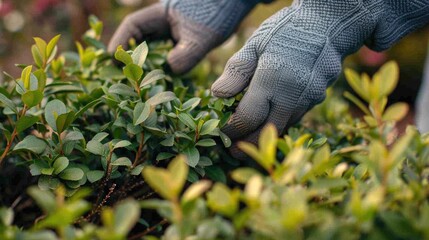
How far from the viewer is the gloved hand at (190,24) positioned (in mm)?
2018

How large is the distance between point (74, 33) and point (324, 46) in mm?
3980

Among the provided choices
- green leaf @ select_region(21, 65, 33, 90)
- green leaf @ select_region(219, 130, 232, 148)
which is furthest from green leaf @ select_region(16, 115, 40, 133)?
green leaf @ select_region(219, 130, 232, 148)

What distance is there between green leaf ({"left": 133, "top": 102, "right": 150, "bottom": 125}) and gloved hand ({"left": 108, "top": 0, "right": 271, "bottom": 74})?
661 mm

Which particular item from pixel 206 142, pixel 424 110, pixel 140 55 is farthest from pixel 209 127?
pixel 424 110

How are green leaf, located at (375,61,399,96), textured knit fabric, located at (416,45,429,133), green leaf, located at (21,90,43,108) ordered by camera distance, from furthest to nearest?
textured knit fabric, located at (416,45,429,133) → green leaf, located at (21,90,43,108) → green leaf, located at (375,61,399,96)

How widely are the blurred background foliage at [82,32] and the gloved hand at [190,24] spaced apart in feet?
9.30

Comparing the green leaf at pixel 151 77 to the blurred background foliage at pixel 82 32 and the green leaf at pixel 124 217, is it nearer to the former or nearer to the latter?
the green leaf at pixel 124 217

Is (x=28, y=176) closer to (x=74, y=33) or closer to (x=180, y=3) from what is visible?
(x=180, y=3)

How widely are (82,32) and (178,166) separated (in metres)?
4.62

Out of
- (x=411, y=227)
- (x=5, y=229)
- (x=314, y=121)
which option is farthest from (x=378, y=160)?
(x=314, y=121)

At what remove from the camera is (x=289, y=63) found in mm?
1506

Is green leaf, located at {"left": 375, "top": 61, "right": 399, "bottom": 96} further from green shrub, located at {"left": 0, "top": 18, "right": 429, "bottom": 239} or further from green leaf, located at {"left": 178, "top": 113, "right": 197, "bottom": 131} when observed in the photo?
green leaf, located at {"left": 178, "top": 113, "right": 197, "bottom": 131}

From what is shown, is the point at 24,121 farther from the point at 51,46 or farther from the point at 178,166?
the point at 178,166

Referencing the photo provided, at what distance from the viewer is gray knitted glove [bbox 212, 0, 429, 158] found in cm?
151
